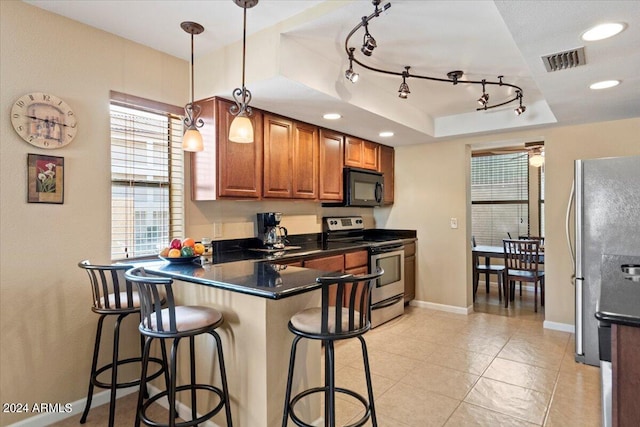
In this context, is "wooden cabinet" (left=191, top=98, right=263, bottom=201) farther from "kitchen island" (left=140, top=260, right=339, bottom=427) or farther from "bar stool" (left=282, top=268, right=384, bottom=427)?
"bar stool" (left=282, top=268, right=384, bottom=427)

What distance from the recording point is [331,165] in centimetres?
399

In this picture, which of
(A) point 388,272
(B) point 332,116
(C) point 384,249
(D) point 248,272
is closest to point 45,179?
(D) point 248,272

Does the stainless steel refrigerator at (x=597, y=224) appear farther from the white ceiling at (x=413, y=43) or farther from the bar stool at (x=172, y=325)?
the bar stool at (x=172, y=325)

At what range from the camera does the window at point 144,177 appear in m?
2.58

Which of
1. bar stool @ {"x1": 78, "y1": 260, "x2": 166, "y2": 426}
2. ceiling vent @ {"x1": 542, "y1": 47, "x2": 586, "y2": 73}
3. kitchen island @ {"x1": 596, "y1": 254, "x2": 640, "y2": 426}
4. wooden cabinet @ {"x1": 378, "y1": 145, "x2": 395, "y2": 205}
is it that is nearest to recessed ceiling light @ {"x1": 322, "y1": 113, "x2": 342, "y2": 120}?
wooden cabinet @ {"x1": 378, "y1": 145, "x2": 395, "y2": 205}

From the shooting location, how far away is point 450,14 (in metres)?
2.08

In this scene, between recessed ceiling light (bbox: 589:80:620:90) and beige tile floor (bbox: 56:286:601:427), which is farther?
recessed ceiling light (bbox: 589:80:620:90)

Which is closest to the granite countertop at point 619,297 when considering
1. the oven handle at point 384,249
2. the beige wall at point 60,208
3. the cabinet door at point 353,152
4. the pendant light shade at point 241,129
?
the pendant light shade at point 241,129

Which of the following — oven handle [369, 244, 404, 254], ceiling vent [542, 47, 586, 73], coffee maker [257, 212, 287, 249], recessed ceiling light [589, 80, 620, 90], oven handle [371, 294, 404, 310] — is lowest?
oven handle [371, 294, 404, 310]

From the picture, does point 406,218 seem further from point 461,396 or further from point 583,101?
point 461,396

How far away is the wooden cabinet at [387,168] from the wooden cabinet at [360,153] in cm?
11

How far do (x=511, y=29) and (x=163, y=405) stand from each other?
2.97 meters

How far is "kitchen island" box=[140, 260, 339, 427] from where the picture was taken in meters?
1.77

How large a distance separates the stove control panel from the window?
1870 millimetres
